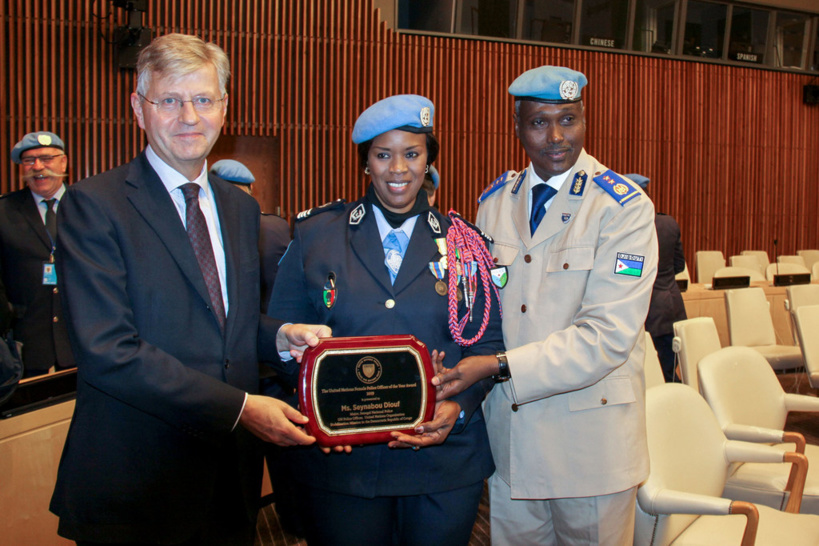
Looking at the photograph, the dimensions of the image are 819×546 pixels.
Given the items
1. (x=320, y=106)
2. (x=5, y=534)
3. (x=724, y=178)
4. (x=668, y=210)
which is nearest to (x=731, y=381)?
(x=5, y=534)

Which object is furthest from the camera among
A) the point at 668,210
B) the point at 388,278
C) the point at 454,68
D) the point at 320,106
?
the point at 668,210

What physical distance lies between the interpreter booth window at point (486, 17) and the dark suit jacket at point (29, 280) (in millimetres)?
6379

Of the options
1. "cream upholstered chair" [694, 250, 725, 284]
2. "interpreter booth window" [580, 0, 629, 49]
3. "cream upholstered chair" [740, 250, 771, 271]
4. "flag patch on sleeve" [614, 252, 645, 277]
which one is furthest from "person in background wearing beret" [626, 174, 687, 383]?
"cream upholstered chair" [740, 250, 771, 271]

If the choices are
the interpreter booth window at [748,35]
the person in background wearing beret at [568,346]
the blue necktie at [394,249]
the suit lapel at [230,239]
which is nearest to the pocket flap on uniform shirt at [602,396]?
the person in background wearing beret at [568,346]

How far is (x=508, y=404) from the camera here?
1922mm

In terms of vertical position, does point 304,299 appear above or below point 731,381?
above

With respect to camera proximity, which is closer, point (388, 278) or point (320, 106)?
point (388, 278)

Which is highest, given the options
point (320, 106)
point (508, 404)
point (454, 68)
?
point (454, 68)

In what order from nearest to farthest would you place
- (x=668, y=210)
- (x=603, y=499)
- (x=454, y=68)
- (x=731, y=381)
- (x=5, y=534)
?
(x=603, y=499) < (x=5, y=534) < (x=731, y=381) < (x=454, y=68) < (x=668, y=210)

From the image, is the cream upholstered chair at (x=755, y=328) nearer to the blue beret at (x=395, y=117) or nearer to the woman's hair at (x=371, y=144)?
the woman's hair at (x=371, y=144)

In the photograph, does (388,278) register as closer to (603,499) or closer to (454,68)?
(603,499)

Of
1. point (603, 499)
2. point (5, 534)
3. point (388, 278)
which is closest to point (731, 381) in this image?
point (603, 499)

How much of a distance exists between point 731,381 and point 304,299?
84.6 inches

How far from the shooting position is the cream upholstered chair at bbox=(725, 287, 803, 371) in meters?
5.34
